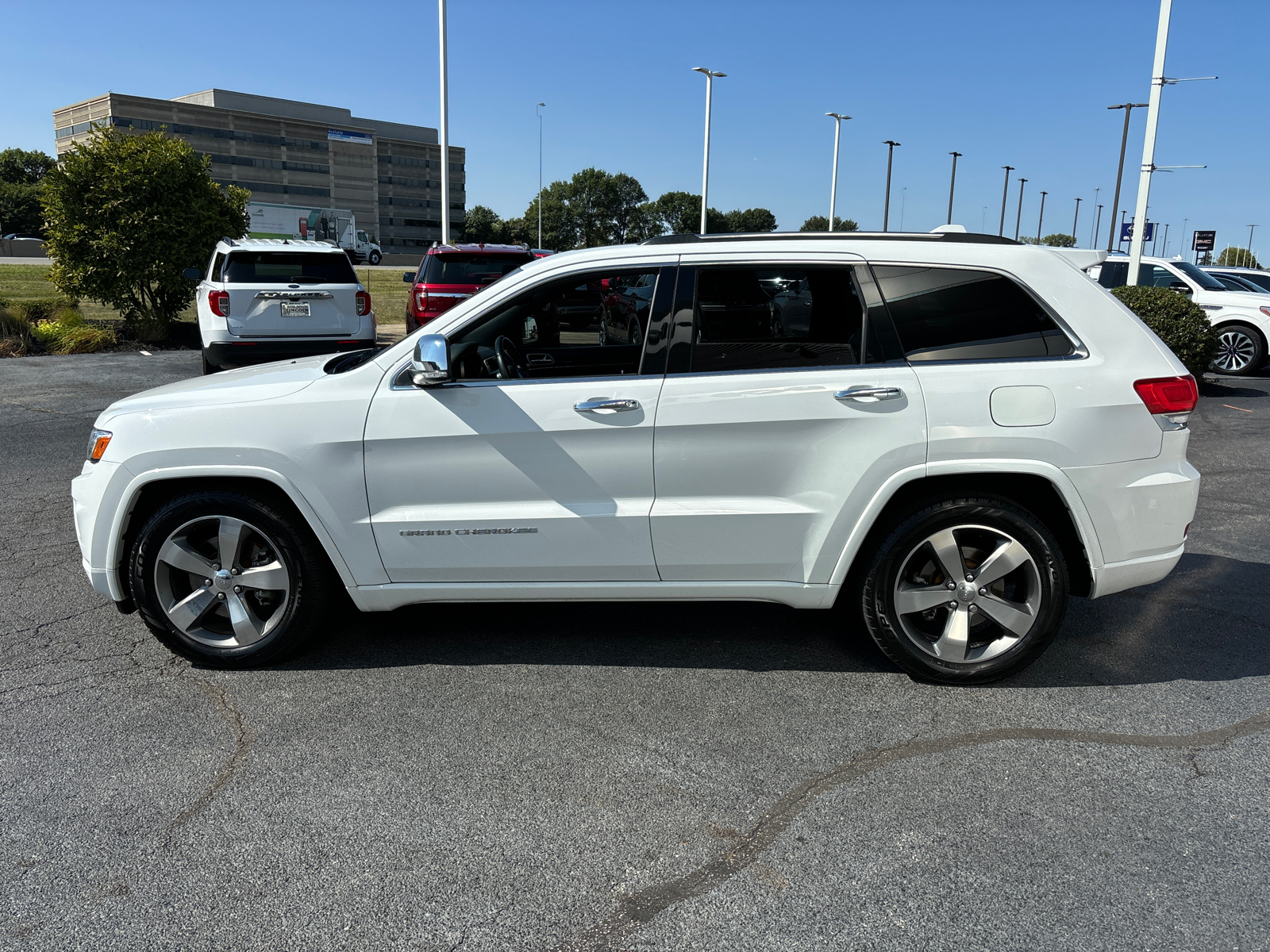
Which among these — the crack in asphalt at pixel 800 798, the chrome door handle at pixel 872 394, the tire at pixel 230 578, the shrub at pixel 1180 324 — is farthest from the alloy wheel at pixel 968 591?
the shrub at pixel 1180 324

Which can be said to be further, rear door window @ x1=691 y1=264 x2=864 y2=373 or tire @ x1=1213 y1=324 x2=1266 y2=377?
tire @ x1=1213 y1=324 x2=1266 y2=377

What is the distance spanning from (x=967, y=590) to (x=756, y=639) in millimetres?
1025

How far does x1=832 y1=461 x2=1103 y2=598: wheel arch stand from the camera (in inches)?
145

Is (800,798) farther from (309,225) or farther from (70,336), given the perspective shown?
(309,225)

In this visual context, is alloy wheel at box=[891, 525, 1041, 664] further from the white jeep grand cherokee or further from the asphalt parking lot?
the asphalt parking lot

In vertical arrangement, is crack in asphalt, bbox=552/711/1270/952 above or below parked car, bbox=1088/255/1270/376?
below

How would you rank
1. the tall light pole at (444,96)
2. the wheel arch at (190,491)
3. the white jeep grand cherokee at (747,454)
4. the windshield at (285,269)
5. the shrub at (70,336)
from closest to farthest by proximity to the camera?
the white jeep grand cherokee at (747,454) → the wheel arch at (190,491) → the windshield at (285,269) → the shrub at (70,336) → the tall light pole at (444,96)

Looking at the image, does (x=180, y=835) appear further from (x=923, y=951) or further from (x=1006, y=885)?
(x=1006, y=885)

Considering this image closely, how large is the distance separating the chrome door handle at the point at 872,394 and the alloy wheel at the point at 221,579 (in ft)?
7.85

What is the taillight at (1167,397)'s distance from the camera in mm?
3719

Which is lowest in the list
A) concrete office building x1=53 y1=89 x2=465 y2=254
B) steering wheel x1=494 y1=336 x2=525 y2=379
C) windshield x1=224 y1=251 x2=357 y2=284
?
steering wheel x1=494 y1=336 x2=525 y2=379

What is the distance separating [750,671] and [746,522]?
0.72 meters

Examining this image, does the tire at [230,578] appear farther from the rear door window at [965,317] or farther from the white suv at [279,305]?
the white suv at [279,305]

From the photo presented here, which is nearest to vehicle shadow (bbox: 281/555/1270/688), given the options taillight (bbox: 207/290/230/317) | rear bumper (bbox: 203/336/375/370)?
rear bumper (bbox: 203/336/375/370)
